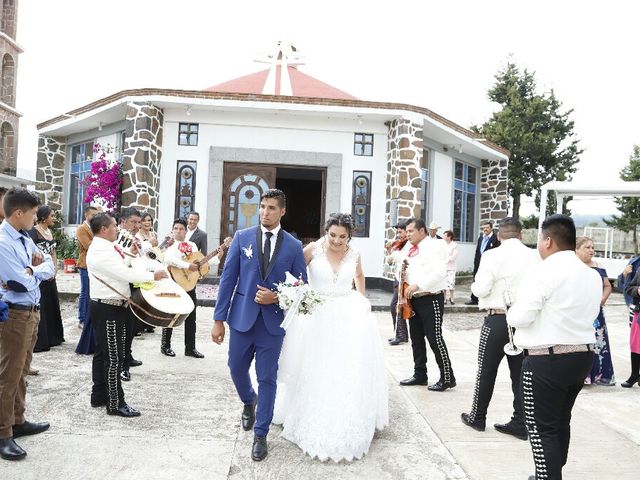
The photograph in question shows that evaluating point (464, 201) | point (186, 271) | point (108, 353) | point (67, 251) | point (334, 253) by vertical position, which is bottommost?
point (108, 353)

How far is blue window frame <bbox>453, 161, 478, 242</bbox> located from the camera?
17594mm

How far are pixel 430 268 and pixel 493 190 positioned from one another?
45.6ft

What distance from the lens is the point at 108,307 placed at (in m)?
4.74

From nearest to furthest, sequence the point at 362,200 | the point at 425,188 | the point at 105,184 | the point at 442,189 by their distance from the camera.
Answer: the point at 105,184, the point at 362,200, the point at 425,188, the point at 442,189

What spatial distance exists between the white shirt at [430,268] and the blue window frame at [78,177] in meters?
13.7

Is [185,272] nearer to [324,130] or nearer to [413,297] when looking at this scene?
[413,297]

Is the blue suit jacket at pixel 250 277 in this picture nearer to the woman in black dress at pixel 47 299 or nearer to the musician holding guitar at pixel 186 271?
the musician holding guitar at pixel 186 271

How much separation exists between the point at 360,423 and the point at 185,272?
3.84 meters

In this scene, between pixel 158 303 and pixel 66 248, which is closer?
pixel 158 303

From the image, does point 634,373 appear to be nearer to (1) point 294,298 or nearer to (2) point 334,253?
(2) point 334,253

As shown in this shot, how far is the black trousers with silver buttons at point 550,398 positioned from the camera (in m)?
3.18

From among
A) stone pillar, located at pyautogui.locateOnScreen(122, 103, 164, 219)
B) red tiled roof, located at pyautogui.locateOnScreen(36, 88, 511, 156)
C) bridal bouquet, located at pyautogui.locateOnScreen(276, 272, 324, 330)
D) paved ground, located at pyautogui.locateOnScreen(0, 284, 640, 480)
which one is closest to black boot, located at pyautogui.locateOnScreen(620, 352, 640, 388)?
paved ground, located at pyautogui.locateOnScreen(0, 284, 640, 480)

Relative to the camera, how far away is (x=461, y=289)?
15.5 m

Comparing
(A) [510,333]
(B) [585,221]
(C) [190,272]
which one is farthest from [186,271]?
(B) [585,221]
